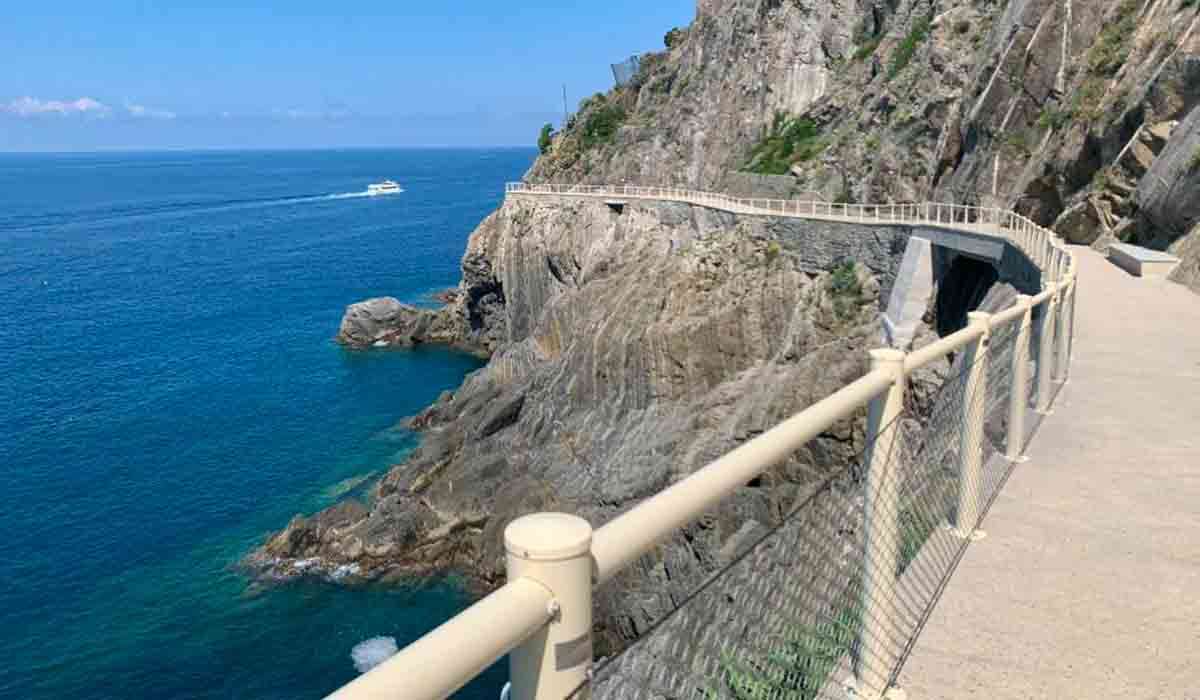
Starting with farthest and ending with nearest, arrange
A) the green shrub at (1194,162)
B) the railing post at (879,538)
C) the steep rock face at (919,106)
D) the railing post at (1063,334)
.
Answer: the steep rock face at (919,106) < the green shrub at (1194,162) < the railing post at (1063,334) < the railing post at (879,538)

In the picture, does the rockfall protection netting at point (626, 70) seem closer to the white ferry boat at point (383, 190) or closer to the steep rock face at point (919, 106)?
the steep rock face at point (919, 106)

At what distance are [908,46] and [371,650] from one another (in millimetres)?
38770

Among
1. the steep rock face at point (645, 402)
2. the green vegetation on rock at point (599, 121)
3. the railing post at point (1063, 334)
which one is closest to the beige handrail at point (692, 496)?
the railing post at point (1063, 334)

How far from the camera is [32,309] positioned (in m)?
71.2

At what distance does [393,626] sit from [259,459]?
52.6 feet

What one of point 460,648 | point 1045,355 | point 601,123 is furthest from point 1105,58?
point 601,123

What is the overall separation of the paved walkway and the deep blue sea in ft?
53.3

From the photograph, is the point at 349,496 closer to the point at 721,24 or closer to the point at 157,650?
the point at 157,650

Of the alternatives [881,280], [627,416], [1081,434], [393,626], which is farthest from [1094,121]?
[393,626]

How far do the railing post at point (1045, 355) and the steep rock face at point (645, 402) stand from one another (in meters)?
11.7

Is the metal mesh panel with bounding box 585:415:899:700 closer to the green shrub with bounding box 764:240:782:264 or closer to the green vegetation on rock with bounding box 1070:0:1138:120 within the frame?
the green vegetation on rock with bounding box 1070:0:1138:120

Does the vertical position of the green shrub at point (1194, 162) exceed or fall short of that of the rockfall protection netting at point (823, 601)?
it exceeds it

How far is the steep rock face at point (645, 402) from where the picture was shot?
80.7 feet

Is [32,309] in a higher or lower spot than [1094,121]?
lower
